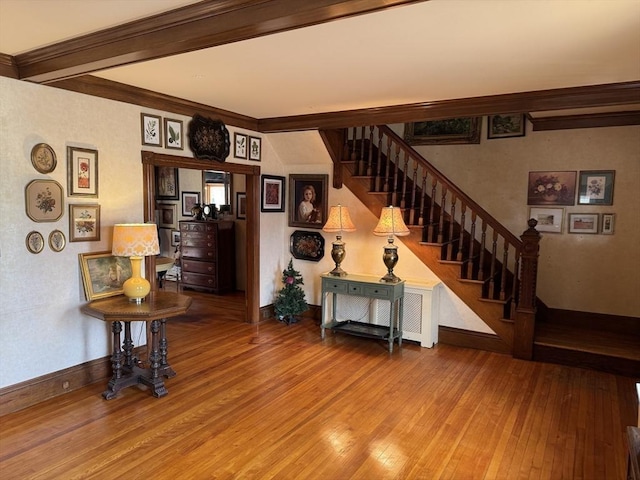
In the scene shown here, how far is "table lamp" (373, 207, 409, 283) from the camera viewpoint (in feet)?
15.2

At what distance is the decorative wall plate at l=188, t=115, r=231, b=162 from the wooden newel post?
3321 mm

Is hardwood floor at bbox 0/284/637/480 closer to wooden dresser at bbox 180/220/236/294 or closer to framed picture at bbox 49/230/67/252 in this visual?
framed picture at bbox 49/230/67/252

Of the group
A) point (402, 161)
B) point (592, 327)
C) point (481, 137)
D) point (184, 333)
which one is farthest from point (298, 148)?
point (592, 327)

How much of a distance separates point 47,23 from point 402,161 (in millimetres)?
4391

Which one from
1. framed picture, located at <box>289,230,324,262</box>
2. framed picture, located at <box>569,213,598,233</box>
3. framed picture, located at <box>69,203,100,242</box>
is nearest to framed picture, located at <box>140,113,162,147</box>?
framed picture, located at <box>69,203,100,242</box>

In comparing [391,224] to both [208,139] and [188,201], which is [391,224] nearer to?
[208,139]

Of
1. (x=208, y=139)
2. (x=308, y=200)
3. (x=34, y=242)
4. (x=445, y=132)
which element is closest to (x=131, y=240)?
(x=34, y=242)

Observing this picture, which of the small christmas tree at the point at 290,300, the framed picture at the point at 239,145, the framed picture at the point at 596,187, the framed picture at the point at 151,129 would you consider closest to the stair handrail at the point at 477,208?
the framed picture at the point at 596,187

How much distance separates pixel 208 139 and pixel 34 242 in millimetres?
2019

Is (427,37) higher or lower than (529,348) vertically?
higher

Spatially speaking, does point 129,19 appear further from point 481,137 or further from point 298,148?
point 481,137

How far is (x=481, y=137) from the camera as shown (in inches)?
217

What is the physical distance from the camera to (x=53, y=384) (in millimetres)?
3439

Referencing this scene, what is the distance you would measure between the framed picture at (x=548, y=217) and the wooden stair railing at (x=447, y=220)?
455 mm
